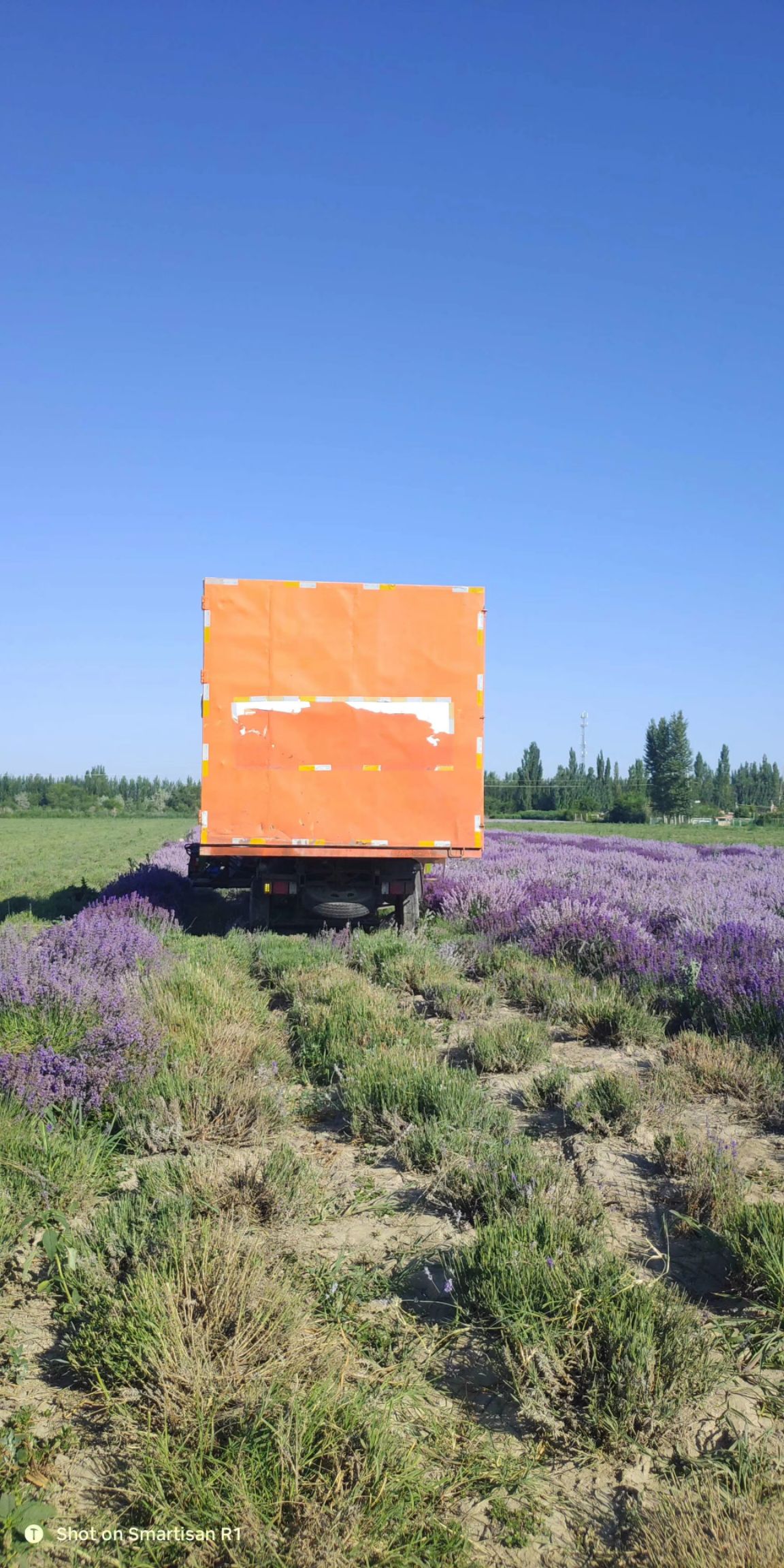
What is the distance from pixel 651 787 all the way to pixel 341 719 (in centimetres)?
11975

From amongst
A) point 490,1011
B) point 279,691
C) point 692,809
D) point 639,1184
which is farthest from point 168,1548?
point 692,809

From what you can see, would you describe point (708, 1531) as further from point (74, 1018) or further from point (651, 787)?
point (651, 787)

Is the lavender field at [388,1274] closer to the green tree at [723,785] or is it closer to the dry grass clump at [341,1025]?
the dry grass clump at [341,1025]

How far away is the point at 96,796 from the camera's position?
148625 millimetres

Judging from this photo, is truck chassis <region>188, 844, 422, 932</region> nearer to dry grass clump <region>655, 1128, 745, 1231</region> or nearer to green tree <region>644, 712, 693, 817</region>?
dry grass clump <region>655, 1128, 745, 1231</region>

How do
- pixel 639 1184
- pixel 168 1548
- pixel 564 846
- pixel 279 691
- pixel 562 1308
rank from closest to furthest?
pixel 168 1548 < pixel 562 1308 < pixel 639 1184 < pixel 279 691 < pixel 564 846

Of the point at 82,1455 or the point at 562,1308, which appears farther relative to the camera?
the point at 562,1308

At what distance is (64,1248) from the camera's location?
10.2 feet

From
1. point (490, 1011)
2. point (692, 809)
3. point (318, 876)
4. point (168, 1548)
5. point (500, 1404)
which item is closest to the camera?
point (168, 1548)

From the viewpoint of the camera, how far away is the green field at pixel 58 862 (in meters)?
15.6

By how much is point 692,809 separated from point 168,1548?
415ft

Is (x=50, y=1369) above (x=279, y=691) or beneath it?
beneath

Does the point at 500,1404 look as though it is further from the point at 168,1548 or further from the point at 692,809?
the point at 692,809

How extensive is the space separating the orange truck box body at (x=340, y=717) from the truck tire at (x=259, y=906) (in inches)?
28.0
